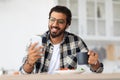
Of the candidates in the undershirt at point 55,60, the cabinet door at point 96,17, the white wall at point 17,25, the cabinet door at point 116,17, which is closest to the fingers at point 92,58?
the undershirt at point 55,60

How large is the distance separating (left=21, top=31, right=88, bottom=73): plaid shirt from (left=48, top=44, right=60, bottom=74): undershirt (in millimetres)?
21

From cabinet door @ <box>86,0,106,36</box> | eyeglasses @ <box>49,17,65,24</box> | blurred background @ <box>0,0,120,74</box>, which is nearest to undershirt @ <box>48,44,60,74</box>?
eyeglasses @ <box>49,17,65,24</box>

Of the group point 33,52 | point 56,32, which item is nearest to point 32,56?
point 33,52

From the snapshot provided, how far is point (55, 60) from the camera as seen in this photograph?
165 centimetres

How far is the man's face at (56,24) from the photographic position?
62.9 inches

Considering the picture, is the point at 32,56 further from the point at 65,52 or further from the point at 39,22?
the point at 39,22

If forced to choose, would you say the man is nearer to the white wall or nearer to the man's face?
the man's face

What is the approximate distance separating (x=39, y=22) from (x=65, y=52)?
6.04 feet

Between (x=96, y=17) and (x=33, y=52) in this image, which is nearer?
(x=33, y=52)

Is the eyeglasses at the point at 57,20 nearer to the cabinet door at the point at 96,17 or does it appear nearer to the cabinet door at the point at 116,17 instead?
the cabinet door at the point at 96,17

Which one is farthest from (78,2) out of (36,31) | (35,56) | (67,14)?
(35,56)

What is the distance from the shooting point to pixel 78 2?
11.7 feet

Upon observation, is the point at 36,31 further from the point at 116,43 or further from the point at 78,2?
the point at 116,43

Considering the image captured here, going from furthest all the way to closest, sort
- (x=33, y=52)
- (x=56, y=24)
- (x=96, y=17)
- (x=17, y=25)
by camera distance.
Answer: (x=96, y=17) < (x=17, y=25) < (x=56, y=24) < (x=33, y=52)
